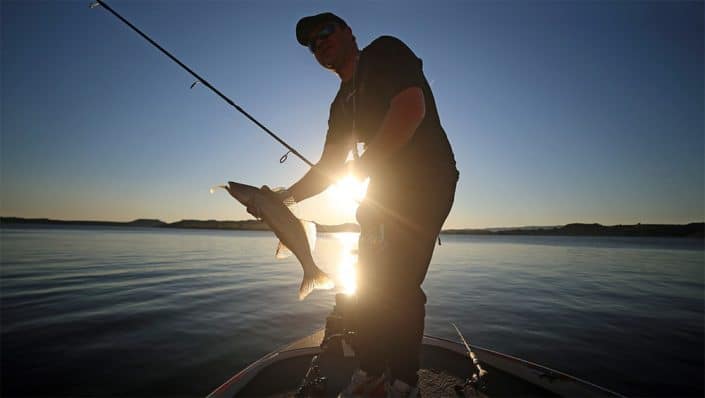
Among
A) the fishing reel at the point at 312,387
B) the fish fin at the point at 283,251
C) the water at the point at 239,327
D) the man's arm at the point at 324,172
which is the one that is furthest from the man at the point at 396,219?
the water at the point at 239,327

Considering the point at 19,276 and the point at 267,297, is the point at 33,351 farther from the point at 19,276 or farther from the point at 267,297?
the point at 19,276

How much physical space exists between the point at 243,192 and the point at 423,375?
2.96 m

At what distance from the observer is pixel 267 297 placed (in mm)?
10734

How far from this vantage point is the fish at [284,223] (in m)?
3.10

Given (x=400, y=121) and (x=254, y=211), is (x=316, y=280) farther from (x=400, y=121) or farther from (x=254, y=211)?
(x=400, y=121)

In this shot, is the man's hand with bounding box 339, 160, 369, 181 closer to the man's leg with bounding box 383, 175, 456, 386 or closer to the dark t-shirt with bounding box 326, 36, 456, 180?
the dark t-shirt with bounding box 326, 36, 456, 180

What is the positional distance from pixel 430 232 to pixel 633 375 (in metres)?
6.52

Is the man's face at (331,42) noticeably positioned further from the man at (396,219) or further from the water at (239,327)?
the water at (239,327)

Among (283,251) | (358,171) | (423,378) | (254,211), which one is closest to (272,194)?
(254,211)

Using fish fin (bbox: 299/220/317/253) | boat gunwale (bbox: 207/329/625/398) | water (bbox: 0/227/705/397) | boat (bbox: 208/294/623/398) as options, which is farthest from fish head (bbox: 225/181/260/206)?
water (bbox: 0/227/705/397)

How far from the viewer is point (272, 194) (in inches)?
125

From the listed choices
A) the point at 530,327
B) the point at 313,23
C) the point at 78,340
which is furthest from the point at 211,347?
the point at 530,327

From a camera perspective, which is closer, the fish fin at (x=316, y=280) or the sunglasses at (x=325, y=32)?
the sunglasses at (x=325, y=32)

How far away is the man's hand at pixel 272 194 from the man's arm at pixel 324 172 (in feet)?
0.18
